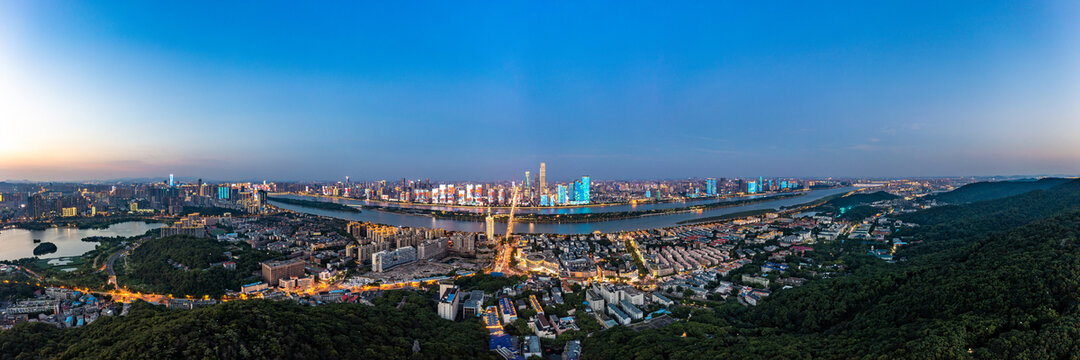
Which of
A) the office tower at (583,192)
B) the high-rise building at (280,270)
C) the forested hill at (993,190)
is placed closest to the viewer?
the high-rise building at (280,270)

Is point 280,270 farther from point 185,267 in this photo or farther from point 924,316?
point 924,316

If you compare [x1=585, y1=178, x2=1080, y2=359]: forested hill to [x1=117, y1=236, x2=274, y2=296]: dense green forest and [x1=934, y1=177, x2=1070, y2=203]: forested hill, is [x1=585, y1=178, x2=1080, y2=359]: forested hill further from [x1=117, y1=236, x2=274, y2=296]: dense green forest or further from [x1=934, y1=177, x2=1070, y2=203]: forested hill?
[x1=934, y1=177, x2=1070, y2=203]: forested hill

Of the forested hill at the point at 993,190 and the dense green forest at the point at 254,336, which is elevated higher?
the forested hill at the point at 993,190

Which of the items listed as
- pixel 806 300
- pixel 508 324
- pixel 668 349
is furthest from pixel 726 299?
pixel 508 324

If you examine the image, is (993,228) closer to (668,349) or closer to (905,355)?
(905,355)

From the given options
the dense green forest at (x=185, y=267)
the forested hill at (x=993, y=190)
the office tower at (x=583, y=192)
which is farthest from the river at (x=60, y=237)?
the forested hill at (x=993, y=190)

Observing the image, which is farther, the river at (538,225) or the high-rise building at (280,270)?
the river at (538,225)

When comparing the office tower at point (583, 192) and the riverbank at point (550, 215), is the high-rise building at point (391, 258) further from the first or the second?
the office tower at point (583, 192)
